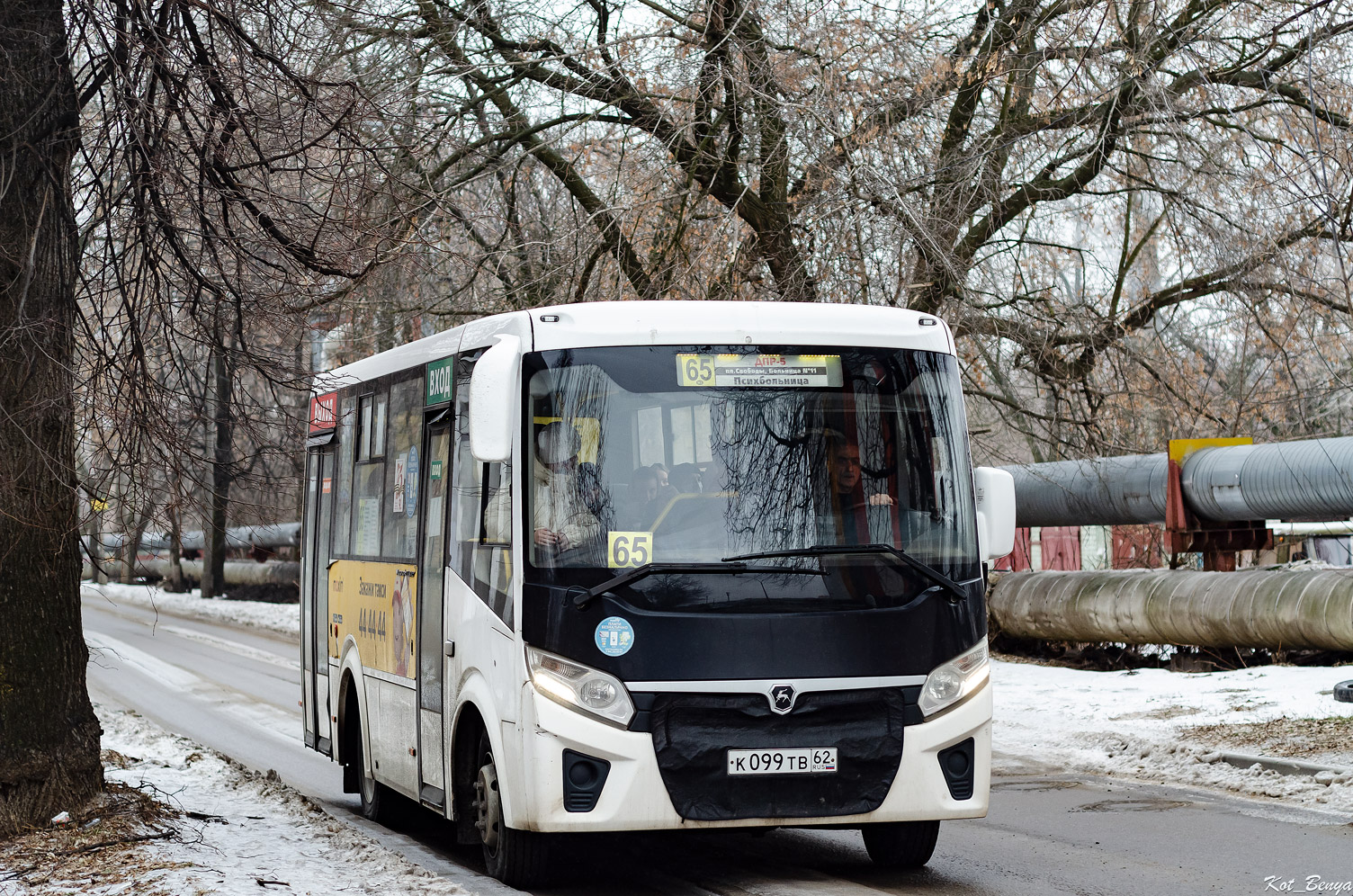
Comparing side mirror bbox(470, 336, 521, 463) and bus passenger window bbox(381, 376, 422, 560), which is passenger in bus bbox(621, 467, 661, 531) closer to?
side mirror bbox(470, 336, 521, 463)

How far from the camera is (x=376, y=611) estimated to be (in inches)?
392

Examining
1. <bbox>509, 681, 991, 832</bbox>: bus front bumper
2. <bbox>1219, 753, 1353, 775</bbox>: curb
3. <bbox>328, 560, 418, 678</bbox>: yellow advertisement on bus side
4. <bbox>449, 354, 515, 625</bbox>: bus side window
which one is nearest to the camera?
<bbox>509, 681, 991, 832</bbox>: bus front bumper

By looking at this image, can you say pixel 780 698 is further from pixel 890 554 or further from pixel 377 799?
Answer: pixel 377 799

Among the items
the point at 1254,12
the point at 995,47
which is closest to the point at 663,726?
the point at 995,47

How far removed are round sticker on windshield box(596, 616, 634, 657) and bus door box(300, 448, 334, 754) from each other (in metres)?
4.81

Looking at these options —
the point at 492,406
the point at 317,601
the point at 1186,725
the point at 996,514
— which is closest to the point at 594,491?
the point at 492,406

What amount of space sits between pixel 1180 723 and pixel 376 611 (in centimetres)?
695

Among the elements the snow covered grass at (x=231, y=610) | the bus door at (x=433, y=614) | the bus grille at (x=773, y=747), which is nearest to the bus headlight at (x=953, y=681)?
the bus grille at (x=773, y=747)

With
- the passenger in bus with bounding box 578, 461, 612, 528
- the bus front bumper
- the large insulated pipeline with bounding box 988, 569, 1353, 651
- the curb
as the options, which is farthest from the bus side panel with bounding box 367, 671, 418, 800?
the large insulated pipeline with bounding box 988, 569, 1353, 651

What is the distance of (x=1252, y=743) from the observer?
11875 mm

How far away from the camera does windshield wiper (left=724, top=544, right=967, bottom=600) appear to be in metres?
7.26

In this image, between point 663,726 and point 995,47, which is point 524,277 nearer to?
point 995,47

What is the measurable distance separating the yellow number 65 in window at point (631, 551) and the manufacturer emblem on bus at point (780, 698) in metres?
0.79

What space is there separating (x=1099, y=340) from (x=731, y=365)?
11.2 m
